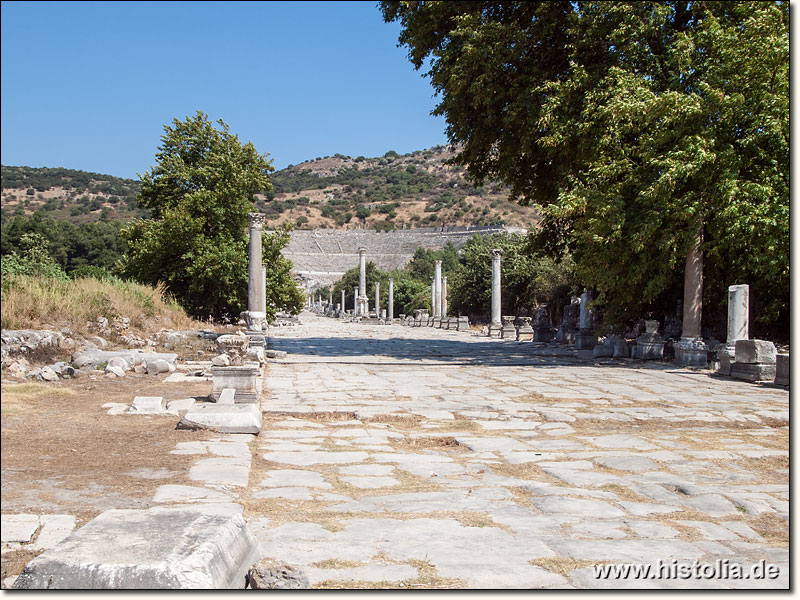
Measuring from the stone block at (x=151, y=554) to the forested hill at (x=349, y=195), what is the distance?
275ft

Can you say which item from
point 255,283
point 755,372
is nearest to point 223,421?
point 755,372

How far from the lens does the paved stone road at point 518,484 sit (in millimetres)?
3613

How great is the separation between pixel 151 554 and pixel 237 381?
611cm

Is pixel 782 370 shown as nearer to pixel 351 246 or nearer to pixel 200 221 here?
pixel 200 221

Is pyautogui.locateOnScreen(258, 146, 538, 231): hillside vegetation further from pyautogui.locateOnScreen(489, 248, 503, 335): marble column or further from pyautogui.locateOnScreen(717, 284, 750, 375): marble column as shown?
pyautogui.locateOnScreen(717, 284, 750, 375): marble column

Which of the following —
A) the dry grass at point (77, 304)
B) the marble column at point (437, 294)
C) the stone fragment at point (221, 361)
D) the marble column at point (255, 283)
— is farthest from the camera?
the marble column at point (437, 294)

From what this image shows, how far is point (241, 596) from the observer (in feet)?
8.24

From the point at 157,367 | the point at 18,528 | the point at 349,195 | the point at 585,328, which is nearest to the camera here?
the point at 18,528

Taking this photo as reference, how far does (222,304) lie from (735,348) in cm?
1805

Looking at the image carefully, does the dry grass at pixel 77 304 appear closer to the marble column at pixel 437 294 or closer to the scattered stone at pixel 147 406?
the scattered stone at pixel 147 406

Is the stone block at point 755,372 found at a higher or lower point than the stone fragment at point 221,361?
lower

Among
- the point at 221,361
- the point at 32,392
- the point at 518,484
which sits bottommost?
the point at 518,484

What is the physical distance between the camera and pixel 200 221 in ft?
80.5

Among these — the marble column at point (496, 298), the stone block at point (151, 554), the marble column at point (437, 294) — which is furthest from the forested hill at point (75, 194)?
the stone block at point (151, 554)
